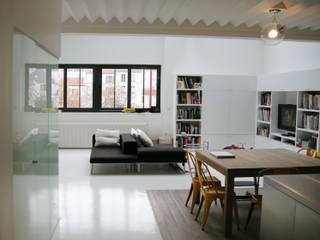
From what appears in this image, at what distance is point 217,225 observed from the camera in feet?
14.7

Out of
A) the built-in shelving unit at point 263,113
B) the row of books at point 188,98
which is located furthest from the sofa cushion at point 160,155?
the built-in shelving unit at point 263,113

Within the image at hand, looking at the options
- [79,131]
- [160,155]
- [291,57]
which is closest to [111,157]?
[160,155]

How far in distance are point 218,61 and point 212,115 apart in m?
1.63

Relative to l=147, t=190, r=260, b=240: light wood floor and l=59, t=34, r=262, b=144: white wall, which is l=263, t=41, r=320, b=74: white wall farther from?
l=147, t=190, r=260, b=240: light wood floor

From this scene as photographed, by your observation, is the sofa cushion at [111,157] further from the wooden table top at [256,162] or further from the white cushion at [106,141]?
the wooden table top at [256,162]

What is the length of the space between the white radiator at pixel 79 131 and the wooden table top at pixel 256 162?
4731 mm

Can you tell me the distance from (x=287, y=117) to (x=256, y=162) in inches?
164

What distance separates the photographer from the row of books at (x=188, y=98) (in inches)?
370

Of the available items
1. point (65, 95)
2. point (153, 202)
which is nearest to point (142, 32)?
point (153, 202)

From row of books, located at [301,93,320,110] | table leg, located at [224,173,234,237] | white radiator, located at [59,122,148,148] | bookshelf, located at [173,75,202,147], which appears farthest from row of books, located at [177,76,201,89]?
table leg, located at [224,173,234,237]

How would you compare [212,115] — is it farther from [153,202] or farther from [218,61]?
[153,202]

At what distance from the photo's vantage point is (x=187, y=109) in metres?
9.55

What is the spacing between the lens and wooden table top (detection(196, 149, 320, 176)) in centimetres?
425

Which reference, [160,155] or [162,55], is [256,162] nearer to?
[160,155]
